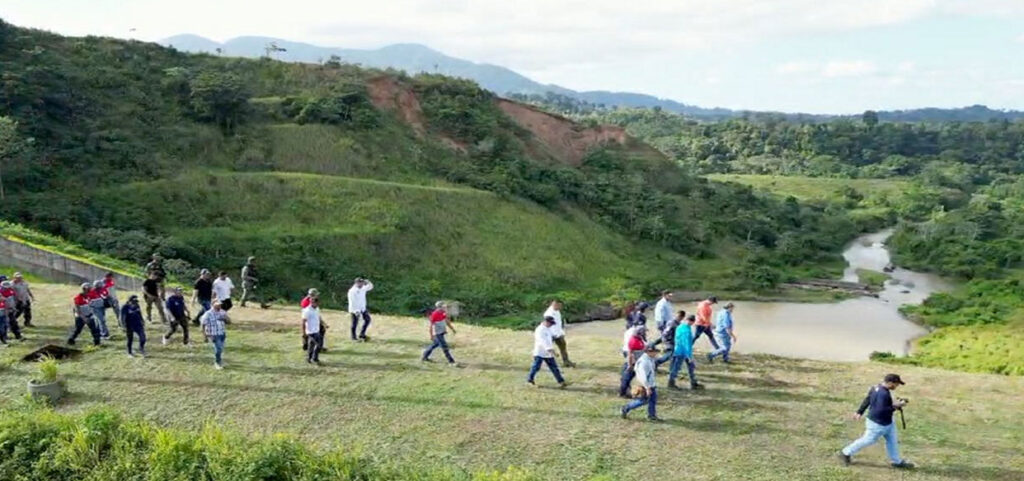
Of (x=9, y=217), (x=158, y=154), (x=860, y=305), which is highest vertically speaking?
(x=158, y=154)

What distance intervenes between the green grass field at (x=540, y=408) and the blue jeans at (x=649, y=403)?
226mm

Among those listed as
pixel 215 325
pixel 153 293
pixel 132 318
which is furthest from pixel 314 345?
pixel 153 293

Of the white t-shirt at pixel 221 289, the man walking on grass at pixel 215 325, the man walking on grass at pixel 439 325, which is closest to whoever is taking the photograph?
the man walking on grass at pixel 215 325

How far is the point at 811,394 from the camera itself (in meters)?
12.9

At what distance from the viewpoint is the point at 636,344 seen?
11648 millimetres

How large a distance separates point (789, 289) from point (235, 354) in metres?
37.5

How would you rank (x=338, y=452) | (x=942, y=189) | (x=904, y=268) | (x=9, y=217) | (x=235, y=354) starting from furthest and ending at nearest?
(x=942, y=189), (x=904, y=268), (x=9, y=217), (x=235, y=354), (x=338, y=452)

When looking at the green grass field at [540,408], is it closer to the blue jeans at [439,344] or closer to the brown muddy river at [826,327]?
the blue jeans at [439,344]

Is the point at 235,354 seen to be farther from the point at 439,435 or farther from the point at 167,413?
the point at 439,435

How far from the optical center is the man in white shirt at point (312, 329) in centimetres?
1349

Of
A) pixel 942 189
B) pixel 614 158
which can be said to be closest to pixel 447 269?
pixel 614 158

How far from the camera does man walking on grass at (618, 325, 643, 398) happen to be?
458 inches

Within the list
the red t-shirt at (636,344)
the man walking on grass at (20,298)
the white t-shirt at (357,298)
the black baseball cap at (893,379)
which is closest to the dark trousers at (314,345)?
Answer: the white t-shirt at (357,298)

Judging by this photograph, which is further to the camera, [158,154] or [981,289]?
[981,289]
